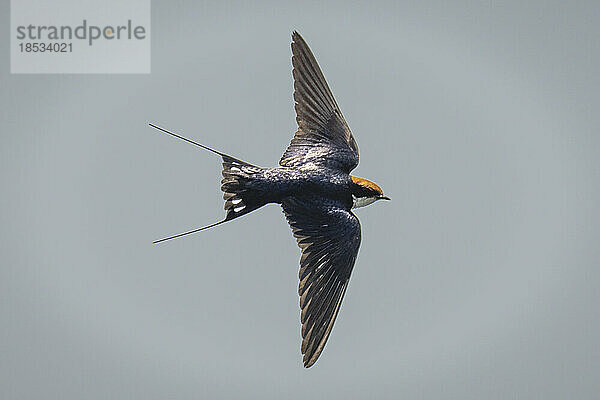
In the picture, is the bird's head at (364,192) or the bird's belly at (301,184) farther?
the bird's head at (364,192)

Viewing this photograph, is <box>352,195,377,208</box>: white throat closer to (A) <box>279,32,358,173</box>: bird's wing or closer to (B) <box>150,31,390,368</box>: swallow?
(B) <box>150,31,390,368</box>: swallow

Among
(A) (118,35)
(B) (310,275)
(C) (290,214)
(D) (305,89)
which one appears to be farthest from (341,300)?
(A) (118,35)

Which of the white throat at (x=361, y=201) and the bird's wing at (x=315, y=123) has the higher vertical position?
the bird's wing at (x=315, y=123)

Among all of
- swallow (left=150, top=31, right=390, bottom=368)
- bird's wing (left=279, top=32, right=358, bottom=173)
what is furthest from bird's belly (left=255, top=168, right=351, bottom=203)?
bird's wing (left=279, top=32, right=358, bottom=173)

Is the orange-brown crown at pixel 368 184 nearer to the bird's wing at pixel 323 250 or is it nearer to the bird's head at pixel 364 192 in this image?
the bird's head at pixel 364 192

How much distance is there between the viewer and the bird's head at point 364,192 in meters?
3.14

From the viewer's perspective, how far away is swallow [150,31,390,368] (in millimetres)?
2941

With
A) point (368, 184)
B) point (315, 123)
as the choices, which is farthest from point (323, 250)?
point (315, 123)

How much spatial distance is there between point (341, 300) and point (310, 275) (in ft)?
0.44

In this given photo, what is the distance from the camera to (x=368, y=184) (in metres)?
3.16

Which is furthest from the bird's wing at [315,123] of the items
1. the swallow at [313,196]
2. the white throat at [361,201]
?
the white throat at [361,201]

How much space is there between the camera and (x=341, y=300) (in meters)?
3.04

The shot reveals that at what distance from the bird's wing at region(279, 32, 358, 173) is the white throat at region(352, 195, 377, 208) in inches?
5.1

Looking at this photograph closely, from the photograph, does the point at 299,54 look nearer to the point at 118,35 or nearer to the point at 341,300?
the point at 341,300
